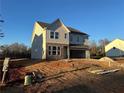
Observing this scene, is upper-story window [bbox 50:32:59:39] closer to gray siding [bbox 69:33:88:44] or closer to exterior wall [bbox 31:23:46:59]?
exterior wall [bbox 31:23:46:59]

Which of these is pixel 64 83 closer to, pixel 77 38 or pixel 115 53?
pixel 77 38

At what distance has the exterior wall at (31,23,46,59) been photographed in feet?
117

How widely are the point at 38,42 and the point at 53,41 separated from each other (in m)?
3.36

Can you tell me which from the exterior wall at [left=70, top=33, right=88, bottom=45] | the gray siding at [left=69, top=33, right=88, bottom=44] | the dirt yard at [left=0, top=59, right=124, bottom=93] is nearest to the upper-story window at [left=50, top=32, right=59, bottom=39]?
the gray siding at [left=69, top=33, right=88, bottom=44]

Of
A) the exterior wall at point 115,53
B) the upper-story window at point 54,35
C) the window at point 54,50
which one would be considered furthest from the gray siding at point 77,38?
the exterior wall at point 115,53

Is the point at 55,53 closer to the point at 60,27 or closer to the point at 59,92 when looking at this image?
the point at 60,27

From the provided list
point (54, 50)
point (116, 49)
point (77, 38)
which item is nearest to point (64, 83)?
point (54, 50)

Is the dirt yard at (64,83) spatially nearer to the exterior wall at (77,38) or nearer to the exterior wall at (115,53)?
the exterior wall at (77,38)

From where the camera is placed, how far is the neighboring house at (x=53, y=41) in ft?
116

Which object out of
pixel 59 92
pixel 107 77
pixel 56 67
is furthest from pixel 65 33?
pixel 59 92

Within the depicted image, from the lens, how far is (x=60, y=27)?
123ft

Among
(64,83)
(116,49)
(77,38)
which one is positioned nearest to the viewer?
(64,83)

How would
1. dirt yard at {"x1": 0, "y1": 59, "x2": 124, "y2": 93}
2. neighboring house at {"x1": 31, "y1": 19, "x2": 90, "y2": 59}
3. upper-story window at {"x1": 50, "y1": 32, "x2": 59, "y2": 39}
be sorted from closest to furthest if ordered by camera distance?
dirt yard at {"x1": 0, "y1": 59, "x2": 124, "y2": 93} < neighboring house at {"x1": 31, "y1": 19, "x2": 90, "y2": 59} < upper-story window at {"x1": 50, "y1": 32, "x2": 59, "y2": 39}

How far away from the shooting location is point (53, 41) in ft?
119
